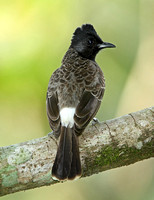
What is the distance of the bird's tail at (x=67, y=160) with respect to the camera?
3.63m

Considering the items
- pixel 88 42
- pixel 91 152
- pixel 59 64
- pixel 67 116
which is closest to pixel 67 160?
pixel 91 152

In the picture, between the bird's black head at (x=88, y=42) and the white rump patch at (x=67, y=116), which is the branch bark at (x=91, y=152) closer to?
the white rump patch at (x=67, y=116)

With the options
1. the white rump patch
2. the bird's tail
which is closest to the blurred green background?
the white rump patch

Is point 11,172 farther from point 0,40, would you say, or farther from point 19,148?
point 0,40

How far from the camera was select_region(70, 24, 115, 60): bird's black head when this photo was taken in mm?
5602

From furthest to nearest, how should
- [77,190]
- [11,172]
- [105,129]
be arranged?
[77,190] → [105,129] → [11,172]

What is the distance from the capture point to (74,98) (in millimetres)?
4520

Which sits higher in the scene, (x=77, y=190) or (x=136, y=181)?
(x=136, y=181)

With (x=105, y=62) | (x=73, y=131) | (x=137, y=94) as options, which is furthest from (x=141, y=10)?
(x=73, y=131)

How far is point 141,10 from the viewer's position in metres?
7.25

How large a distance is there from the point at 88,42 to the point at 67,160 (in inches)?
93.6

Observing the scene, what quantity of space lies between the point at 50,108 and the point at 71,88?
0.39 metres

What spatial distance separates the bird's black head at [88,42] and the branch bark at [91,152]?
183 centimetres

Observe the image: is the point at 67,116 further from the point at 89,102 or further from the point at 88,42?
the point at 88,42
